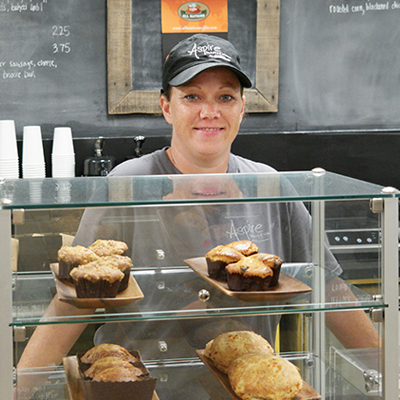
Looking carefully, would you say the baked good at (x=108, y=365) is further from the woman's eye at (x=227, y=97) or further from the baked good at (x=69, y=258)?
the woman's eye at (x=227, y=97)

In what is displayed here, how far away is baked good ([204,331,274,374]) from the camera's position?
42.6 inches

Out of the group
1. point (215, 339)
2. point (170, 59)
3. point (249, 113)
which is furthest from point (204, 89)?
point (249, 113)

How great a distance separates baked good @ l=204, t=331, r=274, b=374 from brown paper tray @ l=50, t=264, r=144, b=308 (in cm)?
20

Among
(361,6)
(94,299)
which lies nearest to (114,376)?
(94,299)

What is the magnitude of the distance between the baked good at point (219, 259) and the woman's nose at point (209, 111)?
521 mm

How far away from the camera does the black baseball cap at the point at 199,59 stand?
139 cm

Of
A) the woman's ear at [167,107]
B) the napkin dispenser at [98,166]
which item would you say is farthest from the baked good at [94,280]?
the napkin dispenser at [98,166]

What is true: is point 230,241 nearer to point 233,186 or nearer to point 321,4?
point 233,186

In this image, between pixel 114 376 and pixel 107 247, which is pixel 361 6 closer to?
pixel 107 247

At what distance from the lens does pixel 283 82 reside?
3.44m

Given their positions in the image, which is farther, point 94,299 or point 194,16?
point 194,16

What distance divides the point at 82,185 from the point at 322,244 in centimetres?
49

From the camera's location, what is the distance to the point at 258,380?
102cm

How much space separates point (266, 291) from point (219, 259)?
10 cm
